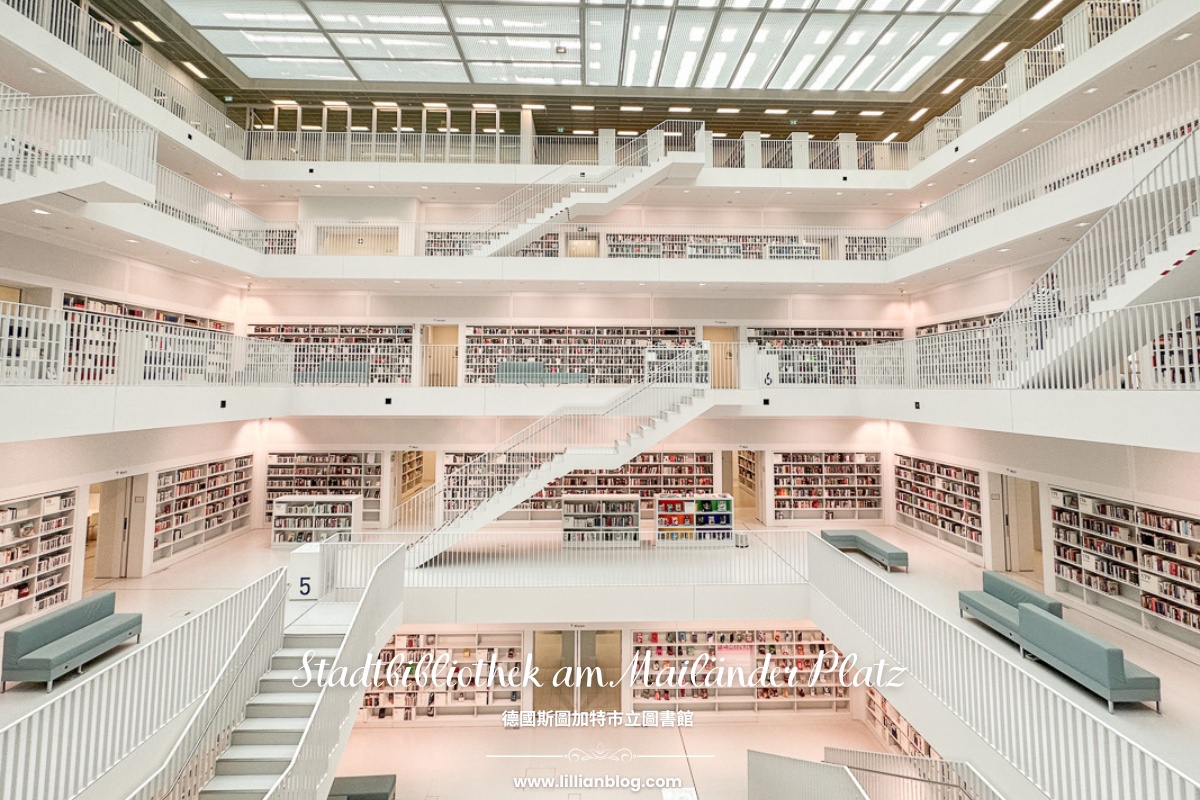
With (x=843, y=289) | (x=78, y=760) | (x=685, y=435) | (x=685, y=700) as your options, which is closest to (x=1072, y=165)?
(x=843, y=289)

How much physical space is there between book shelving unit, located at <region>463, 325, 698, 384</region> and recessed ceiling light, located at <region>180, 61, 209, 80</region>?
8.12 m

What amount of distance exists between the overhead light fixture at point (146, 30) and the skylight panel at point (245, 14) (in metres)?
0.89

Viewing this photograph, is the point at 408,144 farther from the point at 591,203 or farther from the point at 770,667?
the point at 770,667

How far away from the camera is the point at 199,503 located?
40.1 feet

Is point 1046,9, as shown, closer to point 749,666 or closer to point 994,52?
point 994,52

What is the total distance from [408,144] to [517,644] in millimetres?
12099

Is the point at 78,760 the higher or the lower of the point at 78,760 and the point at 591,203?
the lower

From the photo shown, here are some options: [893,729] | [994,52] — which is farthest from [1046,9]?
[893,729]

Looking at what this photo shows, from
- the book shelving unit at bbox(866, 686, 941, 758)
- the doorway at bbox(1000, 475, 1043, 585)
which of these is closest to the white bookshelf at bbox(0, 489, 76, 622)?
the book shelving unit at bbox(866, 686, 941, 758)

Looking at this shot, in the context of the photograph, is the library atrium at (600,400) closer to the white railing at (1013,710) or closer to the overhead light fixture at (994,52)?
the white railing at (1013,710)

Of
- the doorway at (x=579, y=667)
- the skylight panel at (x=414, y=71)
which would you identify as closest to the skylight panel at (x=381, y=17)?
the skylight panel at (x=414, y=71)

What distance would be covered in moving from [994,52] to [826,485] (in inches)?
390

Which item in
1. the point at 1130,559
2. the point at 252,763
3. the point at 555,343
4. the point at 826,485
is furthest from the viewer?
the point at 555,343

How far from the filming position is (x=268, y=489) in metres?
14.1
